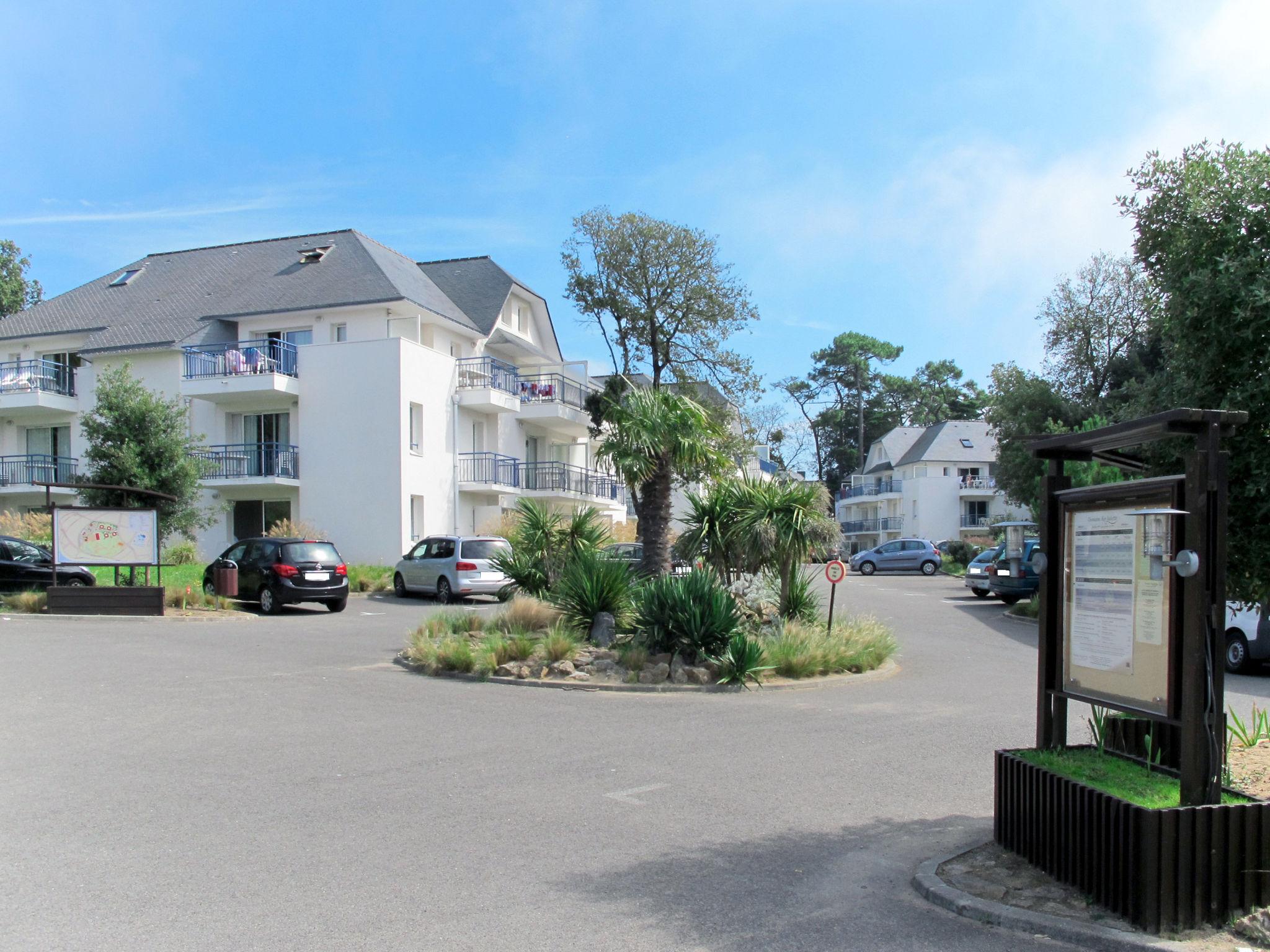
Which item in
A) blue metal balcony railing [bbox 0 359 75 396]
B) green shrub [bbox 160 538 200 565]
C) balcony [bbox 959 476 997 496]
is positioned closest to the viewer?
green shrub [bbox 160 538 200 565]

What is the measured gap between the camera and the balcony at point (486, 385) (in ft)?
117

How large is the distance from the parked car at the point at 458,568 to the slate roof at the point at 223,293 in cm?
1074

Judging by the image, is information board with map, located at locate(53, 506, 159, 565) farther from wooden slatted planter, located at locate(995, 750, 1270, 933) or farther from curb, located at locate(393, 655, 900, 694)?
wooden slatted planter, located at locate(995, 750, 1270, 933)

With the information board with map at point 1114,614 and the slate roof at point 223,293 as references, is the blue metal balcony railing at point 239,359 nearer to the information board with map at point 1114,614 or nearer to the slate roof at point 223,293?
the slate roof at point 223,293

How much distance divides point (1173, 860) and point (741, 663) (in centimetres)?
784

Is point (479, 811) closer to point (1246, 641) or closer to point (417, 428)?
point (1246, 641)

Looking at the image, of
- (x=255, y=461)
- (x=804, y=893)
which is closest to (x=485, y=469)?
(x=255, y=461)

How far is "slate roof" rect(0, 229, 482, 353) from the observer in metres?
35.2

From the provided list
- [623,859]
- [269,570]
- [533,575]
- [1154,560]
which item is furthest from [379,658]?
[1154,560]

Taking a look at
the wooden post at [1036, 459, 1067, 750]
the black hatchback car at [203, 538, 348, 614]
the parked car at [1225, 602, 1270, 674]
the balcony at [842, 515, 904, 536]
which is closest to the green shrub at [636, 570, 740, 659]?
the wooden post at [1036, 459, 1067, 750]

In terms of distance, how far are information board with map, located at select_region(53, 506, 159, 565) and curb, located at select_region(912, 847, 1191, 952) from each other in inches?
774

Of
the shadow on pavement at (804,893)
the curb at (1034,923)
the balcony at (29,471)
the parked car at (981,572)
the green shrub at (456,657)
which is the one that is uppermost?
the balcony at (29,471)

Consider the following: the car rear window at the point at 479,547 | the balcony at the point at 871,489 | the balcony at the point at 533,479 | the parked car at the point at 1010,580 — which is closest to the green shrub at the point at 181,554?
→ the balcony at the point at 533,479

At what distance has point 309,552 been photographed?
74.4 ft
